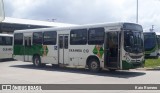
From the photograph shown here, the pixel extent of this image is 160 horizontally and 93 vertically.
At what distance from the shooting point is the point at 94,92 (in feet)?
33.8

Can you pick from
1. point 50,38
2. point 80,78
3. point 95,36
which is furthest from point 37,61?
point 80,78

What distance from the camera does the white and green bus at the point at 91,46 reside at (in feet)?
53.0

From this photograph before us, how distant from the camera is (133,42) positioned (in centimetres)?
1647

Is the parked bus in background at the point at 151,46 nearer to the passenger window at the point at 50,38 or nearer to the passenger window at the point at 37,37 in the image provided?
the passenger window at the point at 37,37

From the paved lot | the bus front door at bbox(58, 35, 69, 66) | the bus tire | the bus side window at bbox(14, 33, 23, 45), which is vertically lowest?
the paved lot

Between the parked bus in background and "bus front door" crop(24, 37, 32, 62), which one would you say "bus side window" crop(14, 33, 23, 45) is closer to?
"bus front door" crop(24, 37, 32, 62)

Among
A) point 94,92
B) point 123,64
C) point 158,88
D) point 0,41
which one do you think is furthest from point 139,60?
point 0,41

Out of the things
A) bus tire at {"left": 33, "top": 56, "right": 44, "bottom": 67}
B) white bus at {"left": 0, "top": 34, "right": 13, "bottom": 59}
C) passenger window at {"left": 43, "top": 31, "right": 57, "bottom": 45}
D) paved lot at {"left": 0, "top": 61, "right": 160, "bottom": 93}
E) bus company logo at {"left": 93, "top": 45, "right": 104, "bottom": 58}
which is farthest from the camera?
white bus at {"left": 0, "top": 34, "right": 13, "bottom": 59}

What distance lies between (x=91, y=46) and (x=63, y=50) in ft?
8.60

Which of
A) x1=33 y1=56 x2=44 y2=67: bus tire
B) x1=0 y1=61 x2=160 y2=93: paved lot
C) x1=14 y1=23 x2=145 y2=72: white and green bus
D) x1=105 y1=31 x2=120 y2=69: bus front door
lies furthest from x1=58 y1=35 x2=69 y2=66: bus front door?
x1=105 y1=31 x2=120 y2=69: bus front door

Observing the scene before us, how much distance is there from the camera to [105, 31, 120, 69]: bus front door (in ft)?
53.3

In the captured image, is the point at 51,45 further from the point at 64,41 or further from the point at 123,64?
the point at 123,64

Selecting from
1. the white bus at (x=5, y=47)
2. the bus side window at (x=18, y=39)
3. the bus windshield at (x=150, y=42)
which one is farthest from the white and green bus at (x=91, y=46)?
the bus windshield at (x=150, y=42)

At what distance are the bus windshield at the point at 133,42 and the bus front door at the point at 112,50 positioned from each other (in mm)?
434
